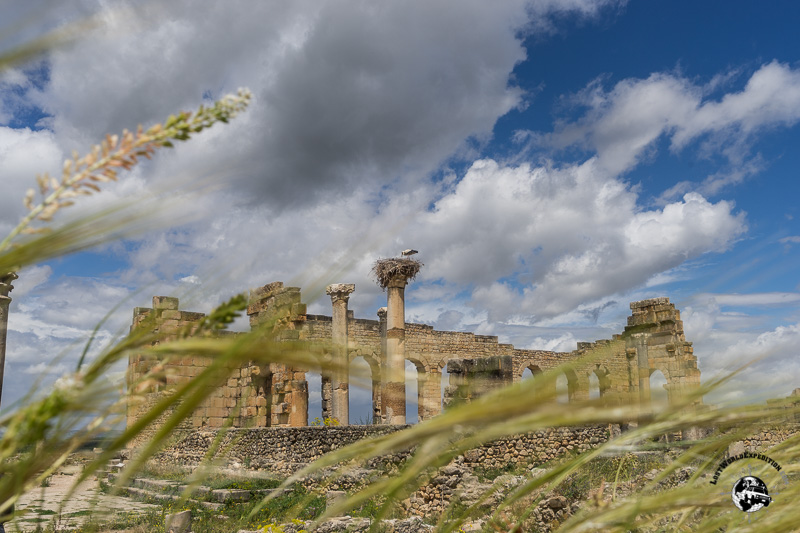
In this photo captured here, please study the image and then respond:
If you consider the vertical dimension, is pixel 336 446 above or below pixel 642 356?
below

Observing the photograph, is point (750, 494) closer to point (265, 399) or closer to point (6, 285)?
point (6, 285)

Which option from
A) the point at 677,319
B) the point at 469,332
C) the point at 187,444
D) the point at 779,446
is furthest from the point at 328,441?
the point at 469,332

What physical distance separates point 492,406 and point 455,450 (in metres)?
0.39

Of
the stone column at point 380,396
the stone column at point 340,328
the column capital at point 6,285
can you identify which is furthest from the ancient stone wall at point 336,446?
the stone column at point 380,396

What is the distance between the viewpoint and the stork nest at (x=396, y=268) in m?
18.3

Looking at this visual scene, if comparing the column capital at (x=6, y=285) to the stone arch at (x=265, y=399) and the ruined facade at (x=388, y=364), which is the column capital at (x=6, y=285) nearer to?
the ruined facade at (x=388, y=364)

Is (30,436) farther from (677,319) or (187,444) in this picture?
(677,319)

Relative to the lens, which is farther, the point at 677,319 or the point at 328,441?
the point at 677,319

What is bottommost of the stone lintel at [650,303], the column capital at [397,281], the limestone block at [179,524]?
the limestone block at [179,524]

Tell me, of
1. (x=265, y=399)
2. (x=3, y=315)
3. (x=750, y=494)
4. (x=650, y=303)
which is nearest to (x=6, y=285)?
(x=3, y=315)

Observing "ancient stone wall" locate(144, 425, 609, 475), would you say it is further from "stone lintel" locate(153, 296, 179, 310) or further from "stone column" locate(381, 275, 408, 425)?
"stone lintel" locate(153, 296, 179, 310)

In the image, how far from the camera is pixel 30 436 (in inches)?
29.4

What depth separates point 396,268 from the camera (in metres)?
18.3

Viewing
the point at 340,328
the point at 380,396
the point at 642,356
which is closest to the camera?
the point at 642,356
